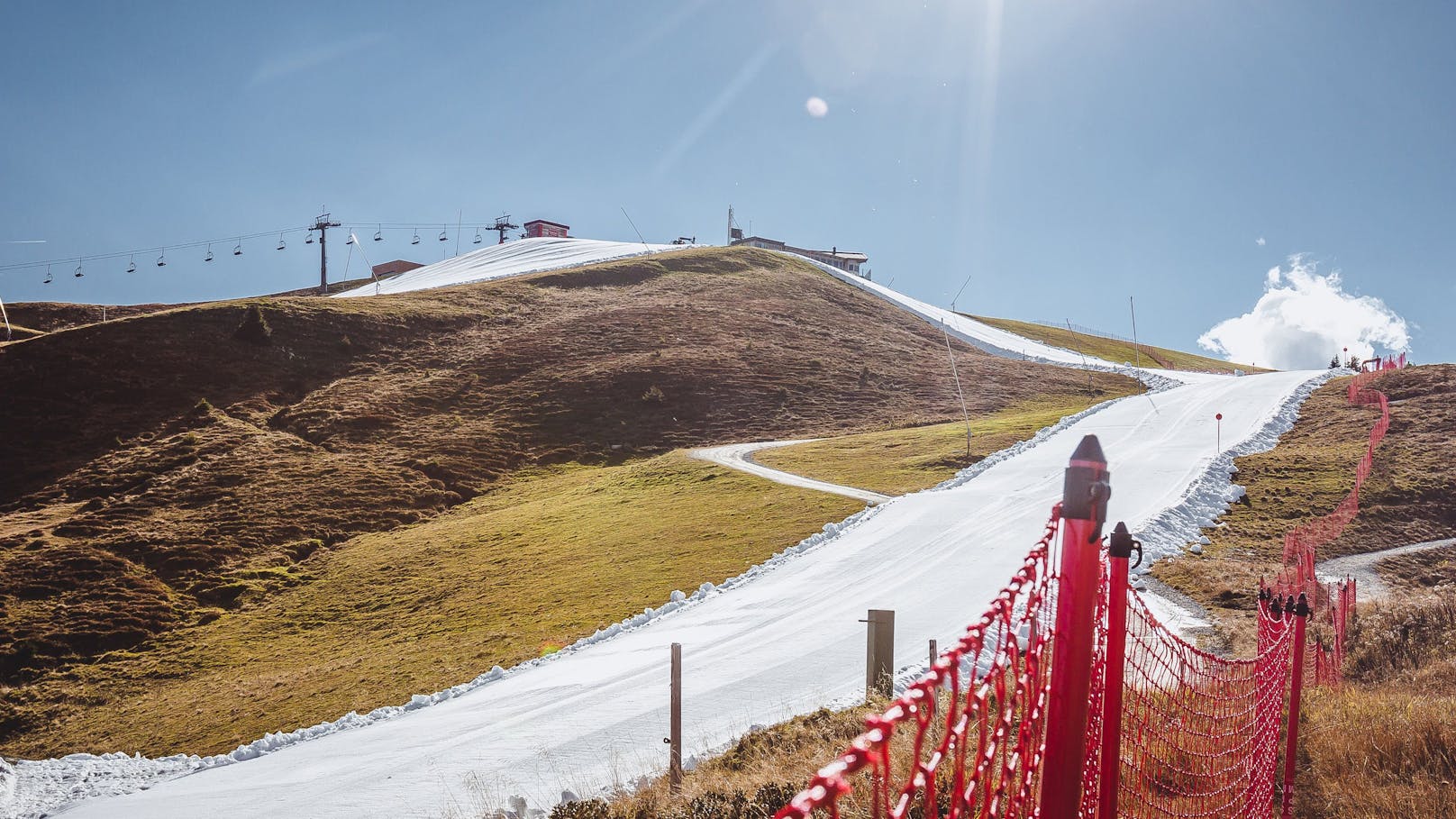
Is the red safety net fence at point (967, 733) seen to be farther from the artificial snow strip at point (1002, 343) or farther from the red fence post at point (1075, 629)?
the artificial snow strip at point (1002, 343)

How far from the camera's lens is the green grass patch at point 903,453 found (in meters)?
37.2

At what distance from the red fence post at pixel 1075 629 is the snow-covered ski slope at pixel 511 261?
99763 mm

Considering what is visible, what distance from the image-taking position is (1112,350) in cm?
9794

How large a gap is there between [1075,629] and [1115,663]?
0.59 m

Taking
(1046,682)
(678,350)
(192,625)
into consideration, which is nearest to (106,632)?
(192,625)

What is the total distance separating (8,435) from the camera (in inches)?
1886

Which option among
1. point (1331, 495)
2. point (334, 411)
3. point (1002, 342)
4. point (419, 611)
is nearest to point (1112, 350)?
point (1002, 342)

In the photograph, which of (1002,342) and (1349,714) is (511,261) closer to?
(1002,342)

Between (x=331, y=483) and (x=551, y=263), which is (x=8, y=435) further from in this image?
(x=551, y=263)

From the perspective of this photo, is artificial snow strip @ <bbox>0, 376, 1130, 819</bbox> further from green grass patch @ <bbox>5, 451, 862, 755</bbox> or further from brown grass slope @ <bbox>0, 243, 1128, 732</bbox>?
brown grass slope @ <bbox>0, 243, 1128, 732</bbox>

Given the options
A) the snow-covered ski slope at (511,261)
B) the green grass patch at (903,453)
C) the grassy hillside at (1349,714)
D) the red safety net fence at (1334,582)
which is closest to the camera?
the grassy hillside at (1349,714)

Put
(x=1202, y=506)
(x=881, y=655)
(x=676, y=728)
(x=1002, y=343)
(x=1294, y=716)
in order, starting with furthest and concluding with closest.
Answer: (x=1002, y=343) < (x=1202, y=506) < (x=881, y=655) < (x=676, y=728) < (x=1294, y=716)

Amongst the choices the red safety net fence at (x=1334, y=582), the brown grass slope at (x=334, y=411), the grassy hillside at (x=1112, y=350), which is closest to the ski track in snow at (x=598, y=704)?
the red safety net fence at (x=1334, y=582)

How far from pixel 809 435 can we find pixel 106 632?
1465 inches
